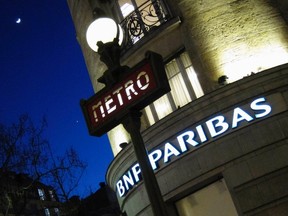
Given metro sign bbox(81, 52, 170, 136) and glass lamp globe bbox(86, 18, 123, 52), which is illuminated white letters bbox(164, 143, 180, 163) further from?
glass lamp globe bbox(86, 18, 123, 52)

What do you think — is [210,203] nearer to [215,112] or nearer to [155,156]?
[155,156]

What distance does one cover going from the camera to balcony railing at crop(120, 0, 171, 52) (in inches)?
457

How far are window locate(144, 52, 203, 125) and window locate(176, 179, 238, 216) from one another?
2.39m

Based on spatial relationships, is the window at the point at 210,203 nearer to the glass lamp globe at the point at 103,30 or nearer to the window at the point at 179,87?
the window at the point at 179,87

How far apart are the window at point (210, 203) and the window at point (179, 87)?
7.85ft

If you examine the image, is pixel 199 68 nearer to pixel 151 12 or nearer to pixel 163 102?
pixel 163 102

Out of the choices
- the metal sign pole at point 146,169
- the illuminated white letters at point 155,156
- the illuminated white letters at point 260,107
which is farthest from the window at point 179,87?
the metal sign pole at point 146,169

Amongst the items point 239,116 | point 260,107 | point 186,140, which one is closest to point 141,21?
point 186,140

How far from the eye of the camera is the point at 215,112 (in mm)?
9383

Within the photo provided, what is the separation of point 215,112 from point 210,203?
2184 mm

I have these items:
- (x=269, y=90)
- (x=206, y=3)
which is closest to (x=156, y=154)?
(x=269, y=90)

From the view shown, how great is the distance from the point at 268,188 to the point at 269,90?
2.24 m

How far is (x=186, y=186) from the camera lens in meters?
9.43

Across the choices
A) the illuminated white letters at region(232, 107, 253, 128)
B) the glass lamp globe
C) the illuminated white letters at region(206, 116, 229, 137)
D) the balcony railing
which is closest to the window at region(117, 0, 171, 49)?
the balcony railing
